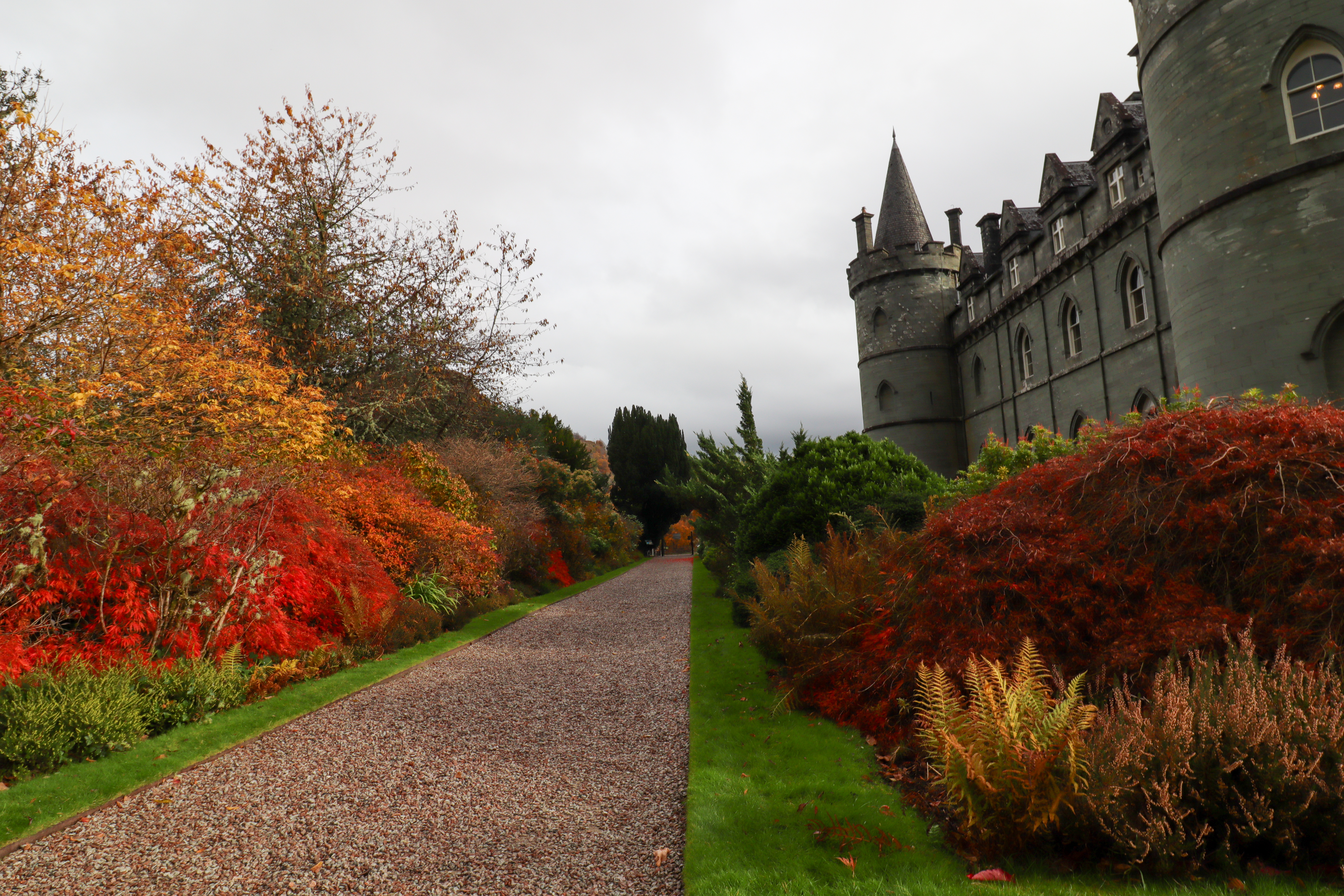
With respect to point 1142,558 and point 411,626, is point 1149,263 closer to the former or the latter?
point 1142,558

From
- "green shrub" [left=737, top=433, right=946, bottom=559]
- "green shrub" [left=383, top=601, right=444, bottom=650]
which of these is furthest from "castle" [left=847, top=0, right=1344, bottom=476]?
"green shrub" [left=383, top=601, right=444, bottom=650]

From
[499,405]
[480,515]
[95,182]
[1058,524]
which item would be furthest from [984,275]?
[95,182]

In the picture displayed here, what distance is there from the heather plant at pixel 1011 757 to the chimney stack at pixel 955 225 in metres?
29.8

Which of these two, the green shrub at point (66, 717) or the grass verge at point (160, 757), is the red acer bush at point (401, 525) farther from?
the green shrub at point (66, 717)

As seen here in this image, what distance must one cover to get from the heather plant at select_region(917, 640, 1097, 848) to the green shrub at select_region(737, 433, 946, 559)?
651 cm

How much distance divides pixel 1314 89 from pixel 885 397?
63.3 ft

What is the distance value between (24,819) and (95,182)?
31.3ft

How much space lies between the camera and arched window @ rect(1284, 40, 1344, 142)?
11164 millimetres

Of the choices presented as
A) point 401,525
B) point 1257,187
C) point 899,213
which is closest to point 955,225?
point 899,213

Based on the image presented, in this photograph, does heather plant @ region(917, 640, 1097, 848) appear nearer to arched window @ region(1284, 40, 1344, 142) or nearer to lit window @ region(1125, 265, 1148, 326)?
arched window @ region(1284, 40, 1344, 142)

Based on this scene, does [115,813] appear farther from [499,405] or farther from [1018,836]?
[499,405]

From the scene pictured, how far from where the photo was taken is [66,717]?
5.14 meters

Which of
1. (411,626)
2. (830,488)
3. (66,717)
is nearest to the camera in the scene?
(66,717)

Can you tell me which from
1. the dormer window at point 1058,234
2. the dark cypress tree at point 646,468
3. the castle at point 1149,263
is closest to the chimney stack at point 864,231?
the castle at point 1149,263
